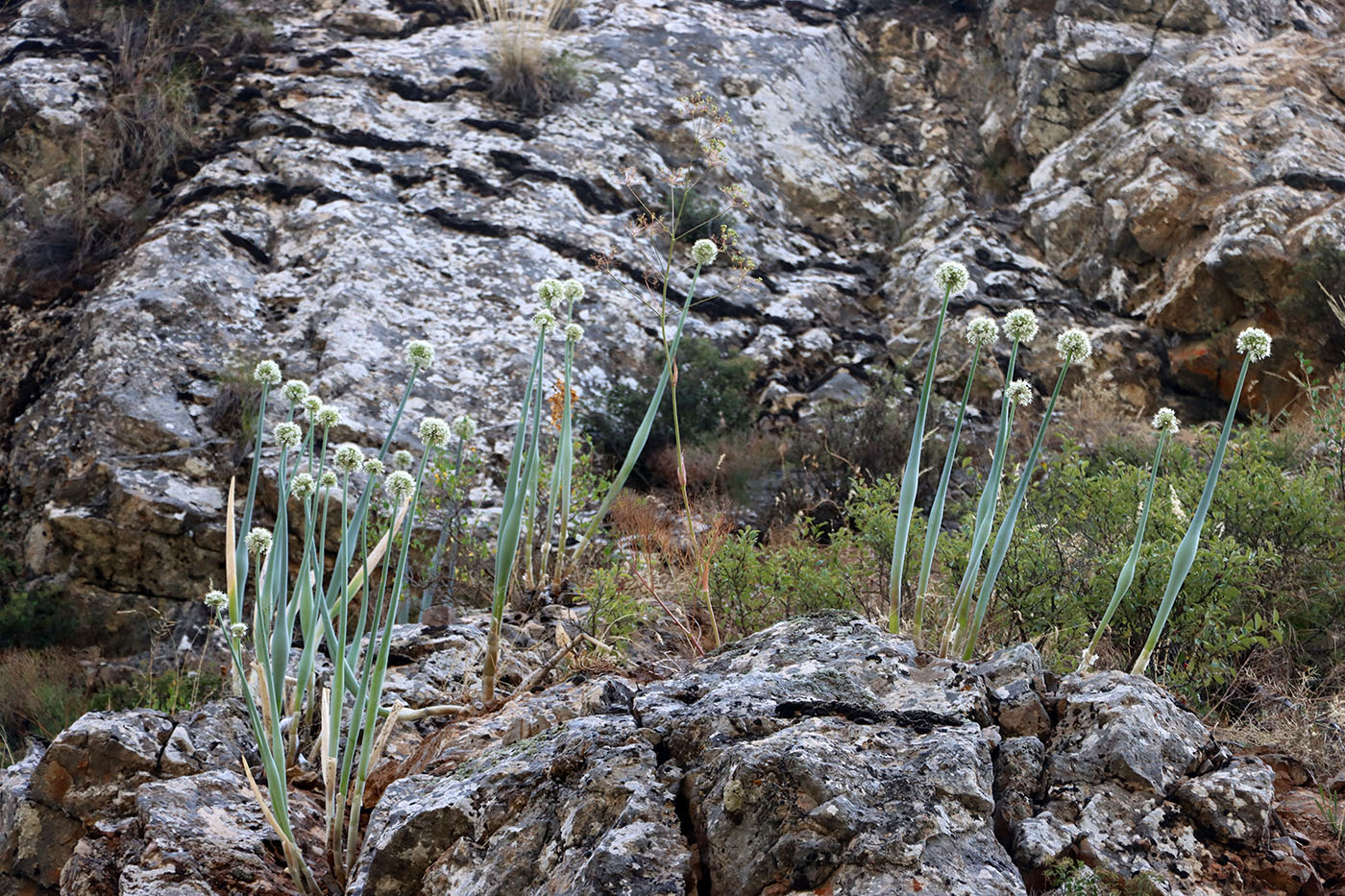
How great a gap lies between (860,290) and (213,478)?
5.80 metres

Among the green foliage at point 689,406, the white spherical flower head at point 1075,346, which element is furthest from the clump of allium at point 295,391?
the green foliage at point 689,406

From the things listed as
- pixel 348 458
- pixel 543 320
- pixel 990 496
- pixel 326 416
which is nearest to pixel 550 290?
pixel 543 320

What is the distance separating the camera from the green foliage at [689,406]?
690 cm

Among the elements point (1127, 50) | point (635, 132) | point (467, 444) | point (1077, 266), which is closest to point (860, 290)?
point (1077, 266)

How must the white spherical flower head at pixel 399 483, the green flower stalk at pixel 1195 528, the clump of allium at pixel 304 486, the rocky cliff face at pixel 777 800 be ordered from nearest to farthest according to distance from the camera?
the rocky cliff face at pixel 777 800 < the green flower stalk at pixel 1195 528 < the clump of allium at pixel 304 486 < the white spherical flower head at pixel 399 483

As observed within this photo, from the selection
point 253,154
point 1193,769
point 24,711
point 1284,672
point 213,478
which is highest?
point 253,154

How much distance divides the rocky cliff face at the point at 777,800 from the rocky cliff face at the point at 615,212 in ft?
12.7

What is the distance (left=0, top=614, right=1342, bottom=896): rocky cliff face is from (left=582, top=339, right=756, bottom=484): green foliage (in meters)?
4.26

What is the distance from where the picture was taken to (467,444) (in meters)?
6.14

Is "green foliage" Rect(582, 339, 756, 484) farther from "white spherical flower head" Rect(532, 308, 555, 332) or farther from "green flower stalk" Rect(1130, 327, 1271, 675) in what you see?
"green flower stalk" Rect(1130, 327, 1271, 675)

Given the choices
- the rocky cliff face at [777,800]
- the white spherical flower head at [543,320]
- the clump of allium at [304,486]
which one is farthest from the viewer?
the white spherical flower head at [543,320]

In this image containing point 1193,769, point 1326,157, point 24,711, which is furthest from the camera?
point 1326,157

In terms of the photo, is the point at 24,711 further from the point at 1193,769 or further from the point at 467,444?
the point at 1193,769

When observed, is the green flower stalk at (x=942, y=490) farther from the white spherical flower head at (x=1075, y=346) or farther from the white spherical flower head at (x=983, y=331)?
the white spherical flower head at (x=1075, y=346)
